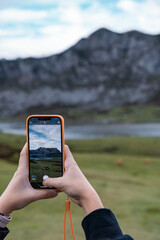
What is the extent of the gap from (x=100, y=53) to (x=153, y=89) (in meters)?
46.2

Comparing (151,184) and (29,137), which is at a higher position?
(29,137)

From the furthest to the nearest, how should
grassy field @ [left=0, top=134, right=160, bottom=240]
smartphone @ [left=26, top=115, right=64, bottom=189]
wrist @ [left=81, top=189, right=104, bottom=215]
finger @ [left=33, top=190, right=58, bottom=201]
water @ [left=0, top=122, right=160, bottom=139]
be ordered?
water @ [left=0, top=122, right=160, bottom=139], grassy field @ [left=0, top=134, right=160, bottom=240], smartphone @ [left=26, top=115, right=64, bottom=189], finger @ [left=33, top=190, right=58, bottom=201], wrist @ [left=81, top=189, right=104, bottom=215]

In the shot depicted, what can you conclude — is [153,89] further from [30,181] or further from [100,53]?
[30,181]

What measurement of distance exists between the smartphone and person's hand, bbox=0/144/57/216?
0.10 m

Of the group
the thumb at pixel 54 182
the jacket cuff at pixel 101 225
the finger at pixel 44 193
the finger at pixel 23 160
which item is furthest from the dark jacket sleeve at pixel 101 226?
the finger at pixel 23 160

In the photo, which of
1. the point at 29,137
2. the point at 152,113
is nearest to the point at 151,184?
the point at 29,137

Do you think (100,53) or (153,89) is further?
(100,53)

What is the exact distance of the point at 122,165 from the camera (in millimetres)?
14852

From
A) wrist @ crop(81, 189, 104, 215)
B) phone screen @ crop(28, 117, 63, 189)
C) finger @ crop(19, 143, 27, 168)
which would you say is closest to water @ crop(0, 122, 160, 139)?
phone screen @ crop(28, 117, 63, 189)

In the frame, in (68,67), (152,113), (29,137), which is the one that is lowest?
(152,113)

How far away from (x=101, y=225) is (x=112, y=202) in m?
7.23

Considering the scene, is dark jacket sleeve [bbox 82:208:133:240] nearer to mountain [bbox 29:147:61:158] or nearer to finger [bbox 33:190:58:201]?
finger [bbox 33:190:58:201]

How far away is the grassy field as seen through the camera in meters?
6.45

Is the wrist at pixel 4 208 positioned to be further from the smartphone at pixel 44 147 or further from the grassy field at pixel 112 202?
the grassy field at pixel 112 202
